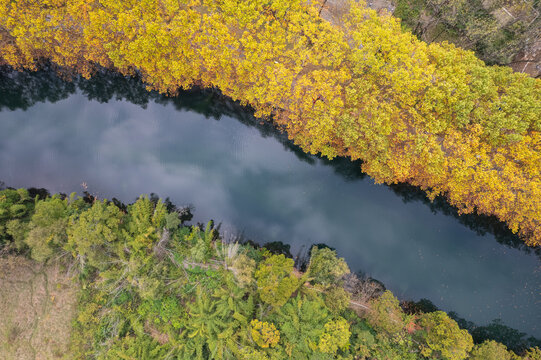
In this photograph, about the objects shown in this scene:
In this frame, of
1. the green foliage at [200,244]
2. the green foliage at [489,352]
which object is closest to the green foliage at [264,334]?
the green foliage at [200,244]

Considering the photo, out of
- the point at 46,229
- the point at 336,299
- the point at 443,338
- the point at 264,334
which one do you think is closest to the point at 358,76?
the point at 336,299

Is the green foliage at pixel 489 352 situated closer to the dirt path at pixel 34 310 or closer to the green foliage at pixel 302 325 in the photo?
the green foliage at pixel 302 325

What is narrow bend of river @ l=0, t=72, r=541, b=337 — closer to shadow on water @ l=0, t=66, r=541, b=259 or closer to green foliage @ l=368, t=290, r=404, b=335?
shadow on water @ l=0, t=66, r=541, b=259

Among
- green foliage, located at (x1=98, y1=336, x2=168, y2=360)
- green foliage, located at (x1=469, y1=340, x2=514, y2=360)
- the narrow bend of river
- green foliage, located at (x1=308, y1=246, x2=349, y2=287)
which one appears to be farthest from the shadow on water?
green foliage, located at (x1=98, y1=336, x2=168, y2=360)

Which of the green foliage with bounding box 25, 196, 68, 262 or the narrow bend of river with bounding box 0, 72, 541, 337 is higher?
the narrow bend of river with bounding box 0, 72, 541, 337

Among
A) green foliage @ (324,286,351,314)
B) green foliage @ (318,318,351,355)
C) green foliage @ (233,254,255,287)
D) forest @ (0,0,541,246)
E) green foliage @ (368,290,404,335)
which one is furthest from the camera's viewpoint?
green foliage @ (233,254,255,287)

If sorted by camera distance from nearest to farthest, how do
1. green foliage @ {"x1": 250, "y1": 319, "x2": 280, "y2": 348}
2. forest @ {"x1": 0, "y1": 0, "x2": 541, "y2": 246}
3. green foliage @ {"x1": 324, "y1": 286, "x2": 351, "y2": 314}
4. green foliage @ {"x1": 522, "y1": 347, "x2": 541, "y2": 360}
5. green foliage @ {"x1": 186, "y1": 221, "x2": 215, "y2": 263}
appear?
forest @ {"x1": 0, "y1": 0, "x2": 541, "y2": 246} → green foliage @ {"x1": 250, "y1": 319, "x2": 280, "y2": 348} → green foliage @ {"x1": 324, "y1": 286, "x2": 351, "y2": 314} → green foliage @ {"x1": 522, "y1": 347, "x2": 541, "y2": 360} → green foliage @ {"x1": 186, "y1": 221, "x2": 215, "y2": 263}
